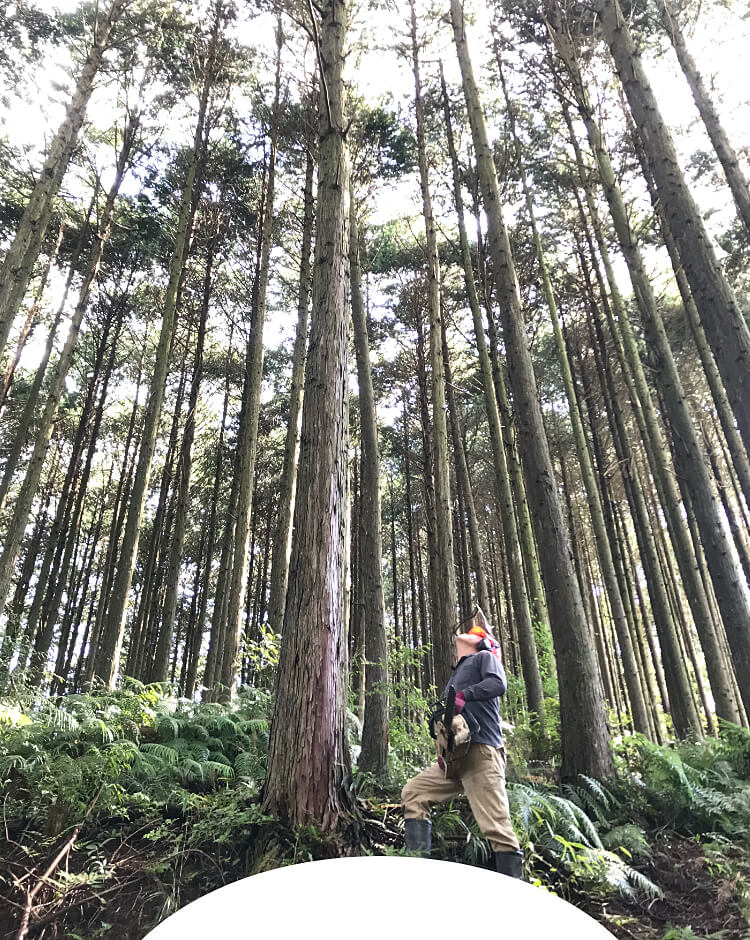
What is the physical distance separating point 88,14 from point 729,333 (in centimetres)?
1356

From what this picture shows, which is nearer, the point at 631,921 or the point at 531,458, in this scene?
the point at 631,921

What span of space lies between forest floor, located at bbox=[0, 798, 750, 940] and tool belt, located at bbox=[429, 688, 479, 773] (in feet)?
2.30


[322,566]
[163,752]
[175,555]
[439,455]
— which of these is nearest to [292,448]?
[439,455]

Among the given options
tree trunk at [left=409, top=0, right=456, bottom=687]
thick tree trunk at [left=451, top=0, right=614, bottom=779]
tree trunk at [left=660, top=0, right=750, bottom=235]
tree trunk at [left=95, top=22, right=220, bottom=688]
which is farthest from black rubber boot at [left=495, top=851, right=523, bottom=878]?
tree trunk at [left=660, top=0, right=750, bottom=235]

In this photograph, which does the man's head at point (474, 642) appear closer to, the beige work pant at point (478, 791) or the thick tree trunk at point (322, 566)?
the beige work pant at point (478, 791)

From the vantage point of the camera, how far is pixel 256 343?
374 inches

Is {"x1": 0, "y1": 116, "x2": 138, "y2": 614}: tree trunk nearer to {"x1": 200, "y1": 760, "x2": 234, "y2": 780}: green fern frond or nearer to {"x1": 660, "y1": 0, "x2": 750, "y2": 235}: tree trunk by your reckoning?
{"x1": 200, "y1": 760, "x2": 234, "y2": 780}: green fern frond

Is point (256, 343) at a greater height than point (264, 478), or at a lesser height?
lesser

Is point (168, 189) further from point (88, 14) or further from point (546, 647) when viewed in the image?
point (546, 647)

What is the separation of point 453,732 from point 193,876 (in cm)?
185

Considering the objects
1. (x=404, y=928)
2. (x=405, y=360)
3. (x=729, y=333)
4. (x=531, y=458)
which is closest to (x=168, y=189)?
(x=405, y=360)

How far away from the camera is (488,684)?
11.4ft

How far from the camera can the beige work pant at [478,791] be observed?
3193 mm

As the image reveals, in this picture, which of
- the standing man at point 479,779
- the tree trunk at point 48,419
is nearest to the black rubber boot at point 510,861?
the standing man at point 479,779
